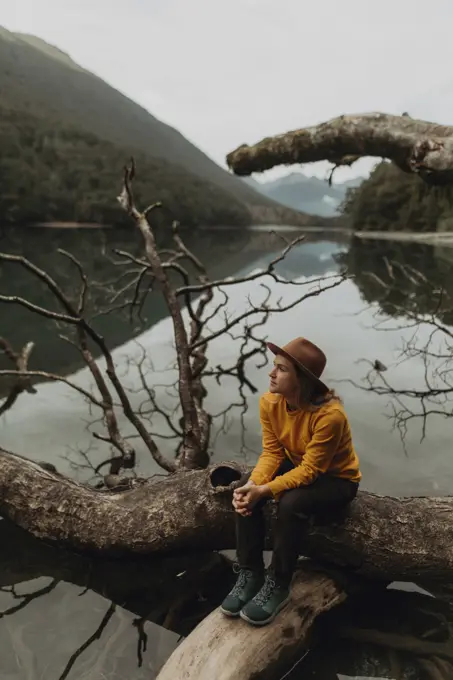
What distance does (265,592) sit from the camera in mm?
3375

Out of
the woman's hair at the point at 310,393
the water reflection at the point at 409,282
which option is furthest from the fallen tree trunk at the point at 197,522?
the water reflection at the point at 409,282

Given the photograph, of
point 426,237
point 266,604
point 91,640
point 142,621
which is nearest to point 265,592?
point 266,604

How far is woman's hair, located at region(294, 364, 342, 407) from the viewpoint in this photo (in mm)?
3258

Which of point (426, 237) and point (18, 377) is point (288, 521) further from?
point (426, 237)

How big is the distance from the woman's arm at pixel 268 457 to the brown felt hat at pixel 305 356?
39cm

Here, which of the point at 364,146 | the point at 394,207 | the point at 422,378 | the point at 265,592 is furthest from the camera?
the point at 394,207

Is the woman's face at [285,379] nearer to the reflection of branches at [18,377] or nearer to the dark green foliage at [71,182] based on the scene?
the reflection of branches at [18,377]

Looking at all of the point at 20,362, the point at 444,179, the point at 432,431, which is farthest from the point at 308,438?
the point at 20,362

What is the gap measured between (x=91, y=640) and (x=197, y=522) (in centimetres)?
102

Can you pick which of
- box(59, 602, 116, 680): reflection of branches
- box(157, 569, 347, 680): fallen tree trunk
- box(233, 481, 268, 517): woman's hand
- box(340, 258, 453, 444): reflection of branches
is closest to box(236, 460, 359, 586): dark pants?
box(233, 481, 268, 517): woman's hand

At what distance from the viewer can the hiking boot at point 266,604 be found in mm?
3264

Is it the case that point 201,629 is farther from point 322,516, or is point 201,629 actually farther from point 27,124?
point 27,124

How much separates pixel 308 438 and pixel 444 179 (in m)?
1.55

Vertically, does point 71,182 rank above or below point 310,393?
above
